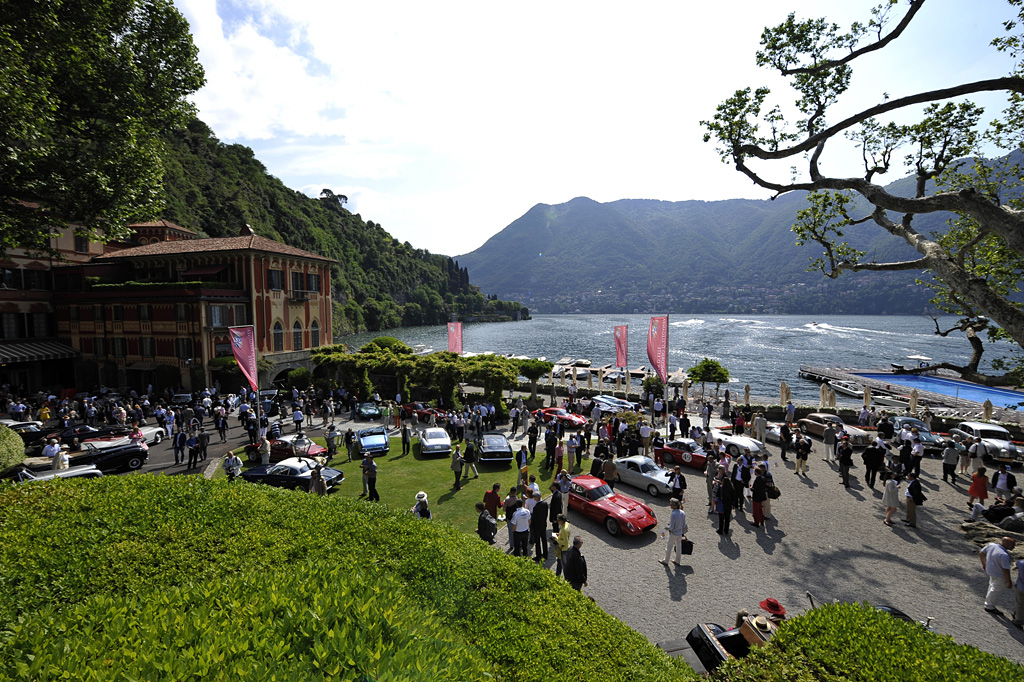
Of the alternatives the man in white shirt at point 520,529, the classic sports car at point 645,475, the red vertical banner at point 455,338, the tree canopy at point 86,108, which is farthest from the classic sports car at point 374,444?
the red vertical banner at point 455,338

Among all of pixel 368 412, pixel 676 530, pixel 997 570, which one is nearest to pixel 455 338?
pixel 368 412

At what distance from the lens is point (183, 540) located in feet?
17.5

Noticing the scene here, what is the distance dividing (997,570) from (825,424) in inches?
622

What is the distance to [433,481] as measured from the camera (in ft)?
57.3

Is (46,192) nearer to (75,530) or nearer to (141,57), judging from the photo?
(141,57)

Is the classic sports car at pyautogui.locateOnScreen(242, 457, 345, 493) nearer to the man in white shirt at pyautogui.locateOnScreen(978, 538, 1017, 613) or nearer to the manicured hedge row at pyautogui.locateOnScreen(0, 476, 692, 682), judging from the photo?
the manicured hedge row at pyautogui.locateOnScreen(0, 476, 692, 682)

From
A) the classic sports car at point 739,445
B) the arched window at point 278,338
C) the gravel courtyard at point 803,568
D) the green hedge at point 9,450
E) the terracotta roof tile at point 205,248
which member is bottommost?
the gravel courtyard at point 803,568

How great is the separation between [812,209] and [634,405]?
62.1ft

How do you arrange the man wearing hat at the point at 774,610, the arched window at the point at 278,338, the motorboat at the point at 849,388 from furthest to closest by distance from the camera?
1. the motorboat at the point at 849,388
2. the arched window at the point at 278,338
3. the man wearing hat at the point at 774,610

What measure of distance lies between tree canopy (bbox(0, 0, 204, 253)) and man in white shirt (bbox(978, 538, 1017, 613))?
2354cm

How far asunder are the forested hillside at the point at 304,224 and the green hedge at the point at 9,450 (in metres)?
23.5

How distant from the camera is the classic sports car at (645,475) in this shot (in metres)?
16.4

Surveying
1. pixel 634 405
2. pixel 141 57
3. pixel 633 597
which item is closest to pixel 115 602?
pixel 633 597

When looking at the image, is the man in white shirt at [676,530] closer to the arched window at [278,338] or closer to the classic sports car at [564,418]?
the classic sports car at [564,418]
